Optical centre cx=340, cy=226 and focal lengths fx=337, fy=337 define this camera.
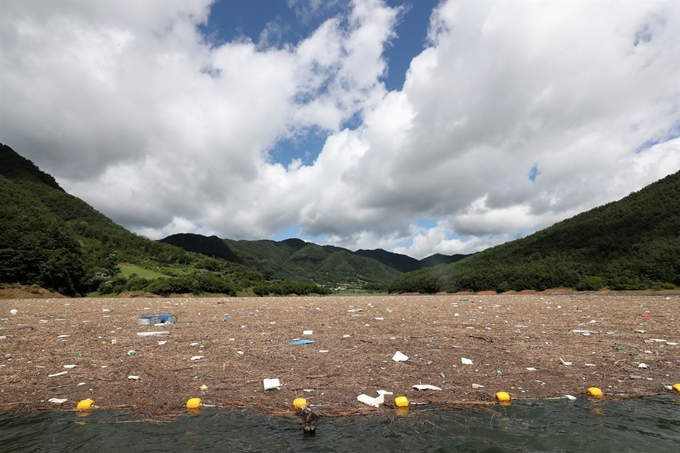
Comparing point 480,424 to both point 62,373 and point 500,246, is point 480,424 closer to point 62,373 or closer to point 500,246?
point 62,373

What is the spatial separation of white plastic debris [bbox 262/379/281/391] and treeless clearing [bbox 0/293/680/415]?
0.09 metres

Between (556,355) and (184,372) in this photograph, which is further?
(556,355)

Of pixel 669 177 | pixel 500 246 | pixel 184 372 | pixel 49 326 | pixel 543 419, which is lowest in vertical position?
pixel 543 419

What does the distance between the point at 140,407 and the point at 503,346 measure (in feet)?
25.5

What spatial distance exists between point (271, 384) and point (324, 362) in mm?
1572

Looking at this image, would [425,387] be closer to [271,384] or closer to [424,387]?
[424,387]

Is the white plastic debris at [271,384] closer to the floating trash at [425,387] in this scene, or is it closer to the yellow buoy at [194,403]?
the yellow buoy at [194,403]

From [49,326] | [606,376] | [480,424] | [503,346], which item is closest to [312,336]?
[503,346]

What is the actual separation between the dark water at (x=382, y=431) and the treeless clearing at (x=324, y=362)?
0.39 meters

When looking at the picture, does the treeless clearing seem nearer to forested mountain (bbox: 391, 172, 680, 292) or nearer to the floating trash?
the floating trash

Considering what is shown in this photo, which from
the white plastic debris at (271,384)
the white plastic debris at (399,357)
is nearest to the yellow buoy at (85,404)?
the white plastic debris at (271,384)

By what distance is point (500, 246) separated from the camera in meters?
104

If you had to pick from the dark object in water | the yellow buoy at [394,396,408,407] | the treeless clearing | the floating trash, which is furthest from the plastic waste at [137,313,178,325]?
the yellow buoy at [394,396,408,407]

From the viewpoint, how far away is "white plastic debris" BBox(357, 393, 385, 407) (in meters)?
5.09
